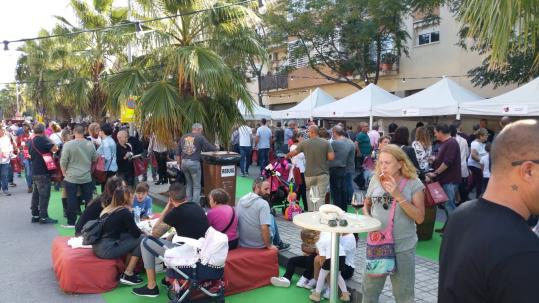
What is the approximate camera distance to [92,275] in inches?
204

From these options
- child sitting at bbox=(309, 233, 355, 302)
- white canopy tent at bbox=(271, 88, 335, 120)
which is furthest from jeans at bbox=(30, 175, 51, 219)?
white canopy tent at bbox=(271, 88, 335, 120)

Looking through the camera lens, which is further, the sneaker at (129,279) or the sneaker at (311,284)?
the sneaker at (129,279)

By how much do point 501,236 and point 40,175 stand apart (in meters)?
8.49

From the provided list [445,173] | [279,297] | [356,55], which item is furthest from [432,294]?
[356,55]

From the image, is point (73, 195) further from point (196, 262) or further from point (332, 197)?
point (332, 197)

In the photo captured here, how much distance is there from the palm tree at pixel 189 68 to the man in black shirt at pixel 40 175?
1644 mm

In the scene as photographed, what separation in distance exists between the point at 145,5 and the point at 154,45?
974 millimetres

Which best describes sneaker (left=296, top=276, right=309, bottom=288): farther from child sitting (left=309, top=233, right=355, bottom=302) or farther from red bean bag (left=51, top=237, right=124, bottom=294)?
red bean bag (left=51, top=237, right=124, bottom=294)

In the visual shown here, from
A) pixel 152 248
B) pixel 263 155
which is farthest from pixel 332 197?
pixel 263 155

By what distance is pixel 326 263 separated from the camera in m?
4.75

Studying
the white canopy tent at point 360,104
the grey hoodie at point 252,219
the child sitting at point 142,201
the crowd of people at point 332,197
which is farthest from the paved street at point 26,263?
the white canopy tent at point 360,104

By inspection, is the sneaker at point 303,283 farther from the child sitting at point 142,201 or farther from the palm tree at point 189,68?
the palm tree at point 189,68

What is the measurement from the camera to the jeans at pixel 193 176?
8.76m

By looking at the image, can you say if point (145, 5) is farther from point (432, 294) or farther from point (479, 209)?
point (479, 209)
